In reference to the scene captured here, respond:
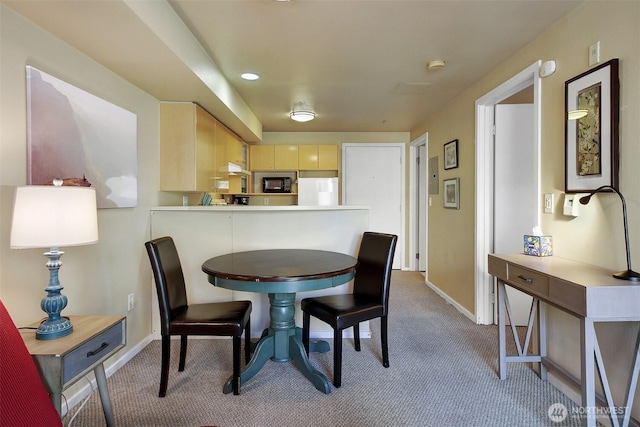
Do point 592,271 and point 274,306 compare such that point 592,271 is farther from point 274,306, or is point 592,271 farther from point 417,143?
point 417,143

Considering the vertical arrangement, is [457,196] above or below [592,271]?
above

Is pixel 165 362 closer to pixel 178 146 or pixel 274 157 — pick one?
pixel 178 146

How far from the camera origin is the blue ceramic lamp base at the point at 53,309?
1.29 m

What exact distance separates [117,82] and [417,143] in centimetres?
402

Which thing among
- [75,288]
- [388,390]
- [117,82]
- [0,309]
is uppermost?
[117,82]

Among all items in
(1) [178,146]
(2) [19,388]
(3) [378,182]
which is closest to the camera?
(2) [19,388]

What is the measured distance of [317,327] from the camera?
9.12ft

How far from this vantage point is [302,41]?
2.25 m

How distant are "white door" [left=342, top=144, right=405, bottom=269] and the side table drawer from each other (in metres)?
4.15

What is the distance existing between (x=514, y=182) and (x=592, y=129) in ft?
4.28

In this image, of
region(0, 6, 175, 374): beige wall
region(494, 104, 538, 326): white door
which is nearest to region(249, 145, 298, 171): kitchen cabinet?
region(0, 6, 175, 374): beige wall

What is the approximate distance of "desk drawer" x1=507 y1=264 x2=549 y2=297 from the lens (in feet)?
5.18

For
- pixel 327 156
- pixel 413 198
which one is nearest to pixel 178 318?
pixel 327 156

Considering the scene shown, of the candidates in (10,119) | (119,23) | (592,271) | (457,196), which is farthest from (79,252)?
(457,196)
